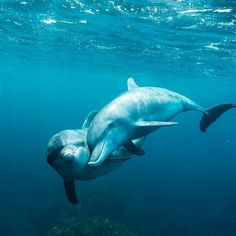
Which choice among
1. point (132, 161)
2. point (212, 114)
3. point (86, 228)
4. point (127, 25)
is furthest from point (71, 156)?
point (132, 161)

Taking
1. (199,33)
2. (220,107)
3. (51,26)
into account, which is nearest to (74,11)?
(51,26)

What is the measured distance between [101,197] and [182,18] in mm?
13277

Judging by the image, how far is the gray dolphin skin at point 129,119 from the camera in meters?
6.41

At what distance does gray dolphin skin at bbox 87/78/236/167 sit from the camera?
641cm

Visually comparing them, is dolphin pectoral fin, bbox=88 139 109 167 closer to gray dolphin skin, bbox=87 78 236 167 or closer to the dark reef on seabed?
gray dolphin skin, bbox=87 78 236 167

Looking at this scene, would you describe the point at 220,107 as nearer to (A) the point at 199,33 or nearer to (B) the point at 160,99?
(B) the point at 160,99

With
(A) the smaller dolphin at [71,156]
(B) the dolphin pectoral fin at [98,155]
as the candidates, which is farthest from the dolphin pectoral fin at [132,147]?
(B) the dolphin pectoral fin at [98,155]

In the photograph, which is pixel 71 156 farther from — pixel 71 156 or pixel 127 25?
pixel 127 25

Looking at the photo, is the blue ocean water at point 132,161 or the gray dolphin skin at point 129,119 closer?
the gray dolphin skin at point 129,119

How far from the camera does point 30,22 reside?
71.1ft

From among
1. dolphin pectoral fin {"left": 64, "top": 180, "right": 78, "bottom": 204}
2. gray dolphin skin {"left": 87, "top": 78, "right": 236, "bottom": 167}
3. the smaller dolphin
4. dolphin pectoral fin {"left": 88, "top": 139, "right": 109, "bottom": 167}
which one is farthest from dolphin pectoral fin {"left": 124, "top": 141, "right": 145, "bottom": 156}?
dolphin pectoral fin {"left": 64, "top": 180, "right": 78, "bottom": 204}

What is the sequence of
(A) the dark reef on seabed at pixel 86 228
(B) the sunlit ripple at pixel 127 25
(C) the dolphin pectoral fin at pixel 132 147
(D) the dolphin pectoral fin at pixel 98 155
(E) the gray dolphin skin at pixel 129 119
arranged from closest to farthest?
(D) the dolphin pectoral fin at pixel 98 155, (E) the gray dolphin skin at pixel 129 119, (C) the dolphin pectoral fin at pixel 132 147, (A) the dark reef on seabed at pixel 86 228, (B) the sunlit ripple at pixel 127 25

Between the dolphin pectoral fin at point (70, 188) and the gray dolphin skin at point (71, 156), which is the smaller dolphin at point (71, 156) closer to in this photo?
the gray dolphin skin at point (71, 156)

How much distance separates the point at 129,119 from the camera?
725cm
